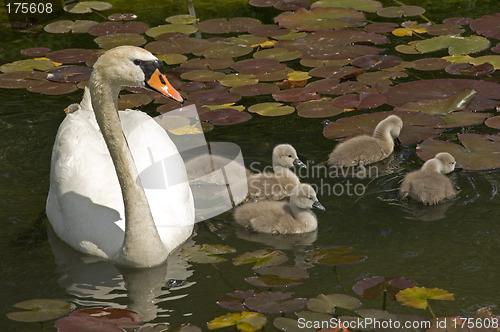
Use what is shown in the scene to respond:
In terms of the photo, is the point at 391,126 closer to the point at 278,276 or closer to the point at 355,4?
the point at 278,276

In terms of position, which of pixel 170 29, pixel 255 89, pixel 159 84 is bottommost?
pixel 255 89

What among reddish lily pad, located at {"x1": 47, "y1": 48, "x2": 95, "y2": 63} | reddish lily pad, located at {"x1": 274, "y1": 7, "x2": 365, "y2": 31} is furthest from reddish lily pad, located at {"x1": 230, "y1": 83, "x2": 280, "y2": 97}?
reddish lily pad, located at {"x1": 47, "y1": 48, "x2": 95, "y2": 63}

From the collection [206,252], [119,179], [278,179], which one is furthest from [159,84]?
[278,179]

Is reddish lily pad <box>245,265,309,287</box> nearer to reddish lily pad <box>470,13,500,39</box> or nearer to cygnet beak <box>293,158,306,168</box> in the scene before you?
cygnet beak <box>293,158,306,168</box>

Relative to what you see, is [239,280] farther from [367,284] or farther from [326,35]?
[326,35]

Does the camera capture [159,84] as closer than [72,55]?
Yes

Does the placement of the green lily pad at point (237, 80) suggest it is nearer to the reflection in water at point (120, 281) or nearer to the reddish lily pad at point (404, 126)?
the reddish lily pad at point (404, 126)

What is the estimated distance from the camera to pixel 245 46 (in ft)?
30.5

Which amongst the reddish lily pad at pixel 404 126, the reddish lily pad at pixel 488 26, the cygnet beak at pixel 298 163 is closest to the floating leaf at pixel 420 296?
the cygnet beak at pixel 298 163

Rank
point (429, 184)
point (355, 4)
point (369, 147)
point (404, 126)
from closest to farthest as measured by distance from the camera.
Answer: point (429, 184)
point (369, 147)
point (404, 126)
point (355, 4)

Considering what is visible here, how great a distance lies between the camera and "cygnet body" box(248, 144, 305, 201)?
6.84 metres

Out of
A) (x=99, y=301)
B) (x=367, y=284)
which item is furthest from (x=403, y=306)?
(x=99, y=301)

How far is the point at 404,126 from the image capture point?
24.9 feet

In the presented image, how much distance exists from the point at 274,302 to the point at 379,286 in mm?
638
